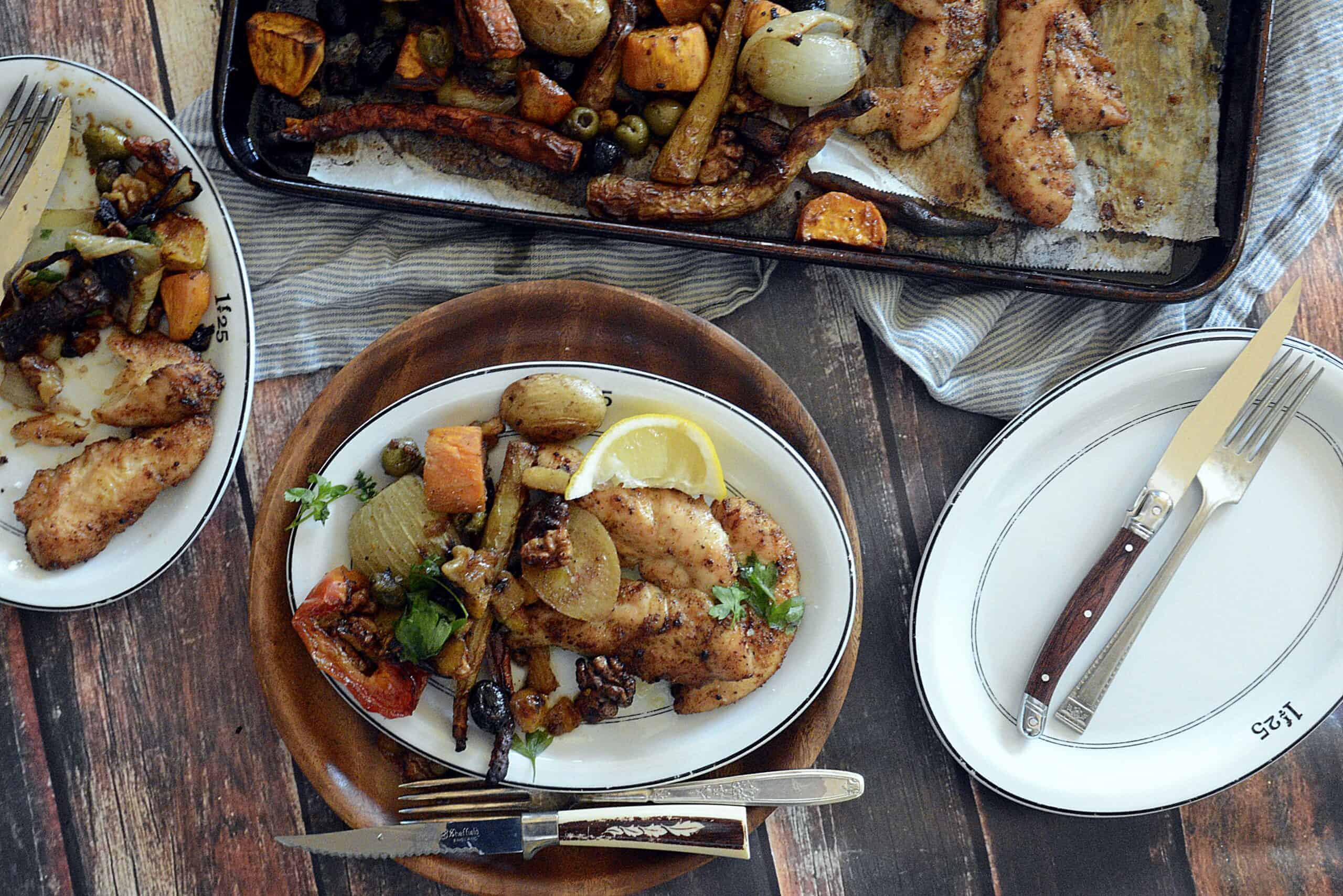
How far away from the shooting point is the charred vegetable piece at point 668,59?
2.20m

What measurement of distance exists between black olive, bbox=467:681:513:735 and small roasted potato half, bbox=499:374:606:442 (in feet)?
2.04

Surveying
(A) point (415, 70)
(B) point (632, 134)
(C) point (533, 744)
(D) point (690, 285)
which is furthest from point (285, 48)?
(C) point (533, 744)

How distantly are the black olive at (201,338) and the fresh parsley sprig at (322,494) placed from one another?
45cm

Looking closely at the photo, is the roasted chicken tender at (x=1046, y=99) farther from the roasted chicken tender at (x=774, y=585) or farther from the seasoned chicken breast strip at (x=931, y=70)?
the roasted chicken tender at (x=774, y=585)

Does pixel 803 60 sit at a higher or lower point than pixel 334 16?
higher

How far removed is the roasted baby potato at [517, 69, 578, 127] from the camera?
2.25 metres

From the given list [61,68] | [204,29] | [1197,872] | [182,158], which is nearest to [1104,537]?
[1197,872]

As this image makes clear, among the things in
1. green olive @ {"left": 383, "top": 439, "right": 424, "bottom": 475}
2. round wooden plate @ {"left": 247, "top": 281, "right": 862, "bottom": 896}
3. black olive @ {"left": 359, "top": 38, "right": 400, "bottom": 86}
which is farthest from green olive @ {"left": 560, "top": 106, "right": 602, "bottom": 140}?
green olive @ {"left": 383, "top": 439, "right": 424, "bottom": 475}

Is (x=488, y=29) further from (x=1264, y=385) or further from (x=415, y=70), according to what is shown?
(x=1264, y=385)

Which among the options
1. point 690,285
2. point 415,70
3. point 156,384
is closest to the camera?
point 156,384

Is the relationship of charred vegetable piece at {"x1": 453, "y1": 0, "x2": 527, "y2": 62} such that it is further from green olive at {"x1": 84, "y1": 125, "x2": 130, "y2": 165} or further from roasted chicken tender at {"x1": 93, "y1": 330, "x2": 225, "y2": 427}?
roasted chicken tender at {"x1": 93, "y1": 330, "x2": 225, "y2": 427}

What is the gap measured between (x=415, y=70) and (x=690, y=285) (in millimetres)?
896

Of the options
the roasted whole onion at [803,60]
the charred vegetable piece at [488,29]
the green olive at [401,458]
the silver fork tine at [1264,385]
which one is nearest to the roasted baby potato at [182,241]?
the green olive at [401,458]

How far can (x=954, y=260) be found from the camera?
2.30 m
